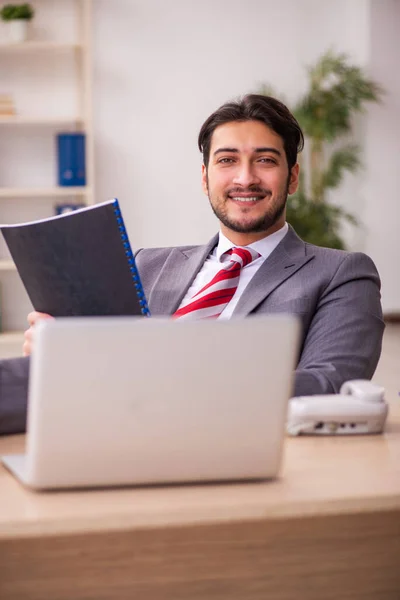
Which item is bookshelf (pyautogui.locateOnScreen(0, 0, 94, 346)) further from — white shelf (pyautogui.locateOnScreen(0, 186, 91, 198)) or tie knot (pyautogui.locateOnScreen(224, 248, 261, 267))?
tie knot (pyautogui.locateOnScreen(224, 248, 261, 267))

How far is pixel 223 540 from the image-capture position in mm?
1185

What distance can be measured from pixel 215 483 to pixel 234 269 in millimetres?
1194

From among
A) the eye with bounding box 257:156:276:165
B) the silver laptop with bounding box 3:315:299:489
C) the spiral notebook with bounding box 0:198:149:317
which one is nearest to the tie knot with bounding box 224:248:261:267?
the eye with bounding box 257:156:276:165

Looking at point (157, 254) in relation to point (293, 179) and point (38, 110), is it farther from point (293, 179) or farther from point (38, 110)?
point (38, 110)

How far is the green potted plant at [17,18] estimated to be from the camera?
21.5 ft

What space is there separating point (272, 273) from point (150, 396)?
1.18 m

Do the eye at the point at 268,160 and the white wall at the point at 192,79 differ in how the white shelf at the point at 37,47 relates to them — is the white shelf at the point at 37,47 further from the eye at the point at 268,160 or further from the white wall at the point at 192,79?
the eye at the point at 268,160

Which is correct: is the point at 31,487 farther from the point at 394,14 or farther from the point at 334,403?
the point at 394,14

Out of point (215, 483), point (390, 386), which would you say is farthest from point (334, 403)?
point (390, 386)

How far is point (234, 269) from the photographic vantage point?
2.30 meters

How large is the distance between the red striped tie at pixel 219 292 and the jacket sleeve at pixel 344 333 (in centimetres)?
28

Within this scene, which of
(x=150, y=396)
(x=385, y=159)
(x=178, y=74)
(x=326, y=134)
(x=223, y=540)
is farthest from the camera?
(x=385, y=159)

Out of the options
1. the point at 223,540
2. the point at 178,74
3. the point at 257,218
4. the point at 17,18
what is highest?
the point at 17,18

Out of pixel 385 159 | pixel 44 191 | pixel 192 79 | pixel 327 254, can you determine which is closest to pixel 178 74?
pixel 192 79
